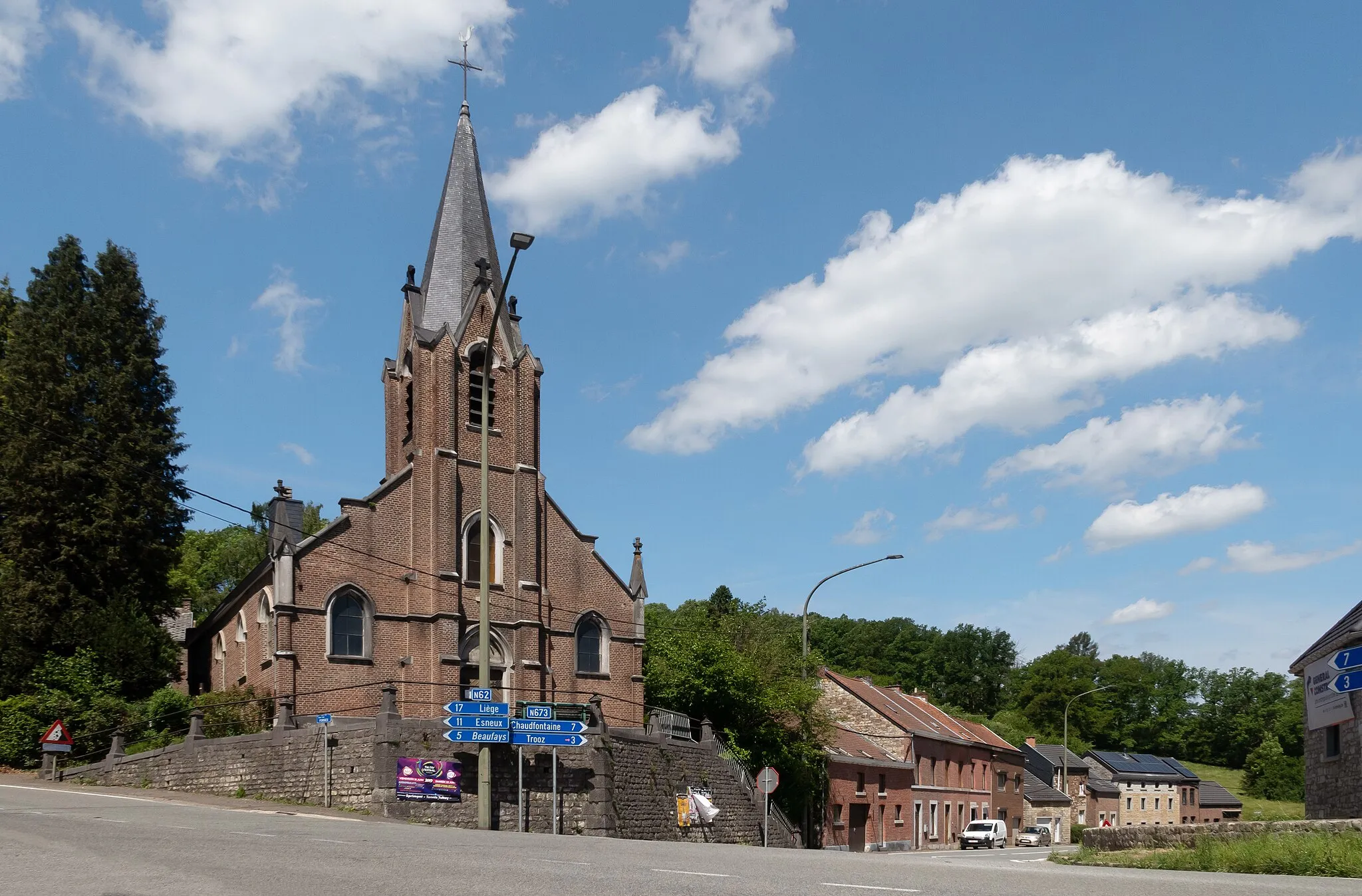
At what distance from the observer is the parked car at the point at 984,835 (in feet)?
159

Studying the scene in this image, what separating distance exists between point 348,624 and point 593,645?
7.74 meters

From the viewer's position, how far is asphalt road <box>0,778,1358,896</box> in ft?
30.8

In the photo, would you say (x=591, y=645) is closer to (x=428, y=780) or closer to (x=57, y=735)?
(x=428, y=780)

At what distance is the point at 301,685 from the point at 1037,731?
85.9m

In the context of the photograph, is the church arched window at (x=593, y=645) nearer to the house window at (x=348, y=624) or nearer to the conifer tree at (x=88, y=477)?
the house window at (x=348, y=624)

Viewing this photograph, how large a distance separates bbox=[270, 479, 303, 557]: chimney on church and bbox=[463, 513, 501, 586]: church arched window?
472 cm

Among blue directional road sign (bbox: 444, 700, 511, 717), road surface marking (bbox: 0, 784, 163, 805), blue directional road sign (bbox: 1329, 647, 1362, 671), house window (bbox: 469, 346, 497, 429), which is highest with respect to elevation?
house window (bbox: 469, 346, 497, 429)

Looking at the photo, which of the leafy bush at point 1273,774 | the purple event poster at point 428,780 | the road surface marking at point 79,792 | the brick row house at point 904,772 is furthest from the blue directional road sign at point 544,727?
the leafy bush at point 1273,774

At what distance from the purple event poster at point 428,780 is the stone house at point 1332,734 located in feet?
A: 58.1

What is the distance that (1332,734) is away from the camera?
86.7ft

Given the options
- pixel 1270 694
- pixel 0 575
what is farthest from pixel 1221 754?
pixel 0 575

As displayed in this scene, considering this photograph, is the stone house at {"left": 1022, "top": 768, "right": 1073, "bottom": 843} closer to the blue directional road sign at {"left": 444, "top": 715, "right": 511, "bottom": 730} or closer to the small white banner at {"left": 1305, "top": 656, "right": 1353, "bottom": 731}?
the small white banner at {"left": 1305, "top": 656, "right": 1353, "bottom": 731}

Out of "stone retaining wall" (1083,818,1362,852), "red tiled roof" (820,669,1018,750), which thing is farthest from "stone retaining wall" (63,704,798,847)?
"red tiled roof" (820,669,1018,750)

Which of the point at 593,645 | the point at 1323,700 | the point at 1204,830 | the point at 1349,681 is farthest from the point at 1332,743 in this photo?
the point at 593,645
